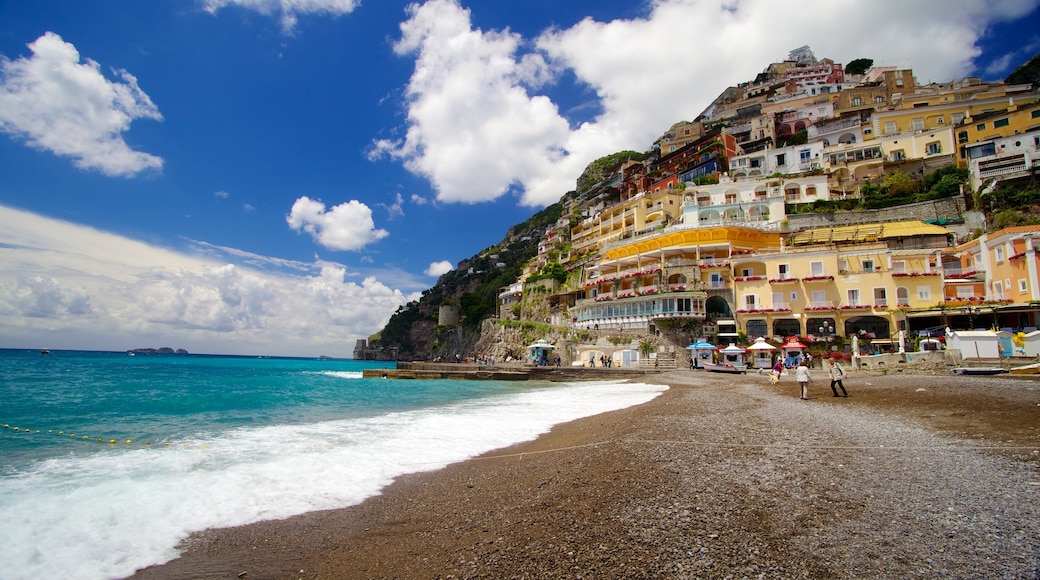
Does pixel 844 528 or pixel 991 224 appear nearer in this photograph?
pixel 844 528

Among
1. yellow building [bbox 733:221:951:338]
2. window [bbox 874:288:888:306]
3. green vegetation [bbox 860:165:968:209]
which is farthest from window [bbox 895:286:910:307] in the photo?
green vegetation [bbox 860:165:968:209]

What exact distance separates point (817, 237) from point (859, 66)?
58203 mm

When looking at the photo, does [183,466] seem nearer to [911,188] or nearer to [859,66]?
[911,188]

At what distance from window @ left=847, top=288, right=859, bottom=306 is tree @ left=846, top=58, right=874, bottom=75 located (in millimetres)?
64509

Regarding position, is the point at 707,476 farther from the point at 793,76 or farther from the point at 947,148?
the point at 793,76

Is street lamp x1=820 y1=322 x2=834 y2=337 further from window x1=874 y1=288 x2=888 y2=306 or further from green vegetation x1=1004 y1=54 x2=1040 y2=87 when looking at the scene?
green vegetation x1=1004 y1=54 x2=1040 y2=87

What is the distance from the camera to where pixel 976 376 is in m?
17.7

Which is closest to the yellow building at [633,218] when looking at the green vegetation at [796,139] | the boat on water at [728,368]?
the green vegetation at [796,139]

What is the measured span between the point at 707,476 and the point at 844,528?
1985mm

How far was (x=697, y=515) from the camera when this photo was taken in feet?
16.0

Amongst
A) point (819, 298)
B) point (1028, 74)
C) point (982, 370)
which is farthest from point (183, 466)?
point (1028, 74)

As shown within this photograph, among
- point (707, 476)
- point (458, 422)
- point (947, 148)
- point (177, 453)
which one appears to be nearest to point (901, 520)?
point (707, 476)

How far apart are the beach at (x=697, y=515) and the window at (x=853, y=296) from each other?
79.3 ft

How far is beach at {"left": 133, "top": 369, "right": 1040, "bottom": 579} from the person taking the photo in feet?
12.8
